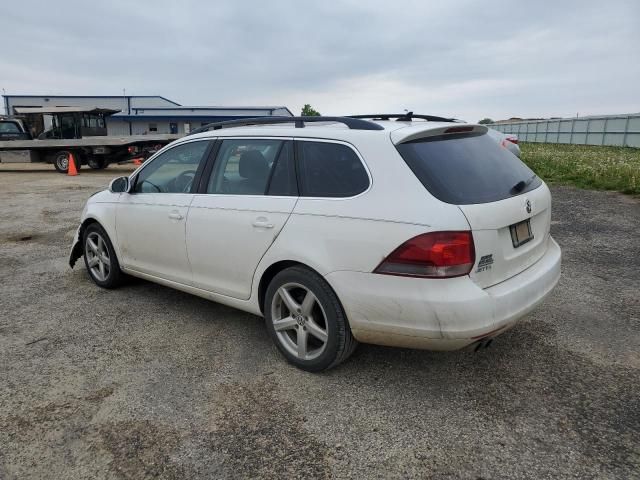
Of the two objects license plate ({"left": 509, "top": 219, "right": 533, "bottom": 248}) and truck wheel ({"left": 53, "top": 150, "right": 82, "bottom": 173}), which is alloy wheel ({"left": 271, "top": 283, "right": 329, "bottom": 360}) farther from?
truck wheel ({"left": 53, "top": 150, "right": 82, "bottom": 173})

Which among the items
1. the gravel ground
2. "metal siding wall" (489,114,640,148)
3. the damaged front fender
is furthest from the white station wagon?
"metal siding wall" (489,114,640,148)

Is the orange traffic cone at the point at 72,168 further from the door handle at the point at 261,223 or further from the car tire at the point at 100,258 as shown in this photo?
the door handle at the point at 261,223

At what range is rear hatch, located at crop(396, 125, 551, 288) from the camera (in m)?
2.80

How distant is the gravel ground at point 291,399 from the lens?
2.49 meters

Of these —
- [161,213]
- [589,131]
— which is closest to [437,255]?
[161,213]

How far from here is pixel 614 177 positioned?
1223 centimetres

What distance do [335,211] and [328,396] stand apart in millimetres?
1121

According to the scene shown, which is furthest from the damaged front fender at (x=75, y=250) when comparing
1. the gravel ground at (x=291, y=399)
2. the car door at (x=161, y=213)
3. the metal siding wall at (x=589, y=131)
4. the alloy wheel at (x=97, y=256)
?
the metal siding wall at (x=589, y=131)

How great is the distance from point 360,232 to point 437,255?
0.46 m

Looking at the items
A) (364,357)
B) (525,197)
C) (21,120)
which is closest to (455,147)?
(525,197)

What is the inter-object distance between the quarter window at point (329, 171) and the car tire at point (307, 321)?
0.52m

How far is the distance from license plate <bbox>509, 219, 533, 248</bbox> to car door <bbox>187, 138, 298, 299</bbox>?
137cm

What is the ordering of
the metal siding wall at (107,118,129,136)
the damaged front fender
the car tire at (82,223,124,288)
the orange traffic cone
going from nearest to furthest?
the car tire at (82,223,124,288) → the damaged front fender → the orange traffic cone → the metal siding wall at (107,118,129,136)

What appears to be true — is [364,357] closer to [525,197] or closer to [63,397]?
[525,197]
